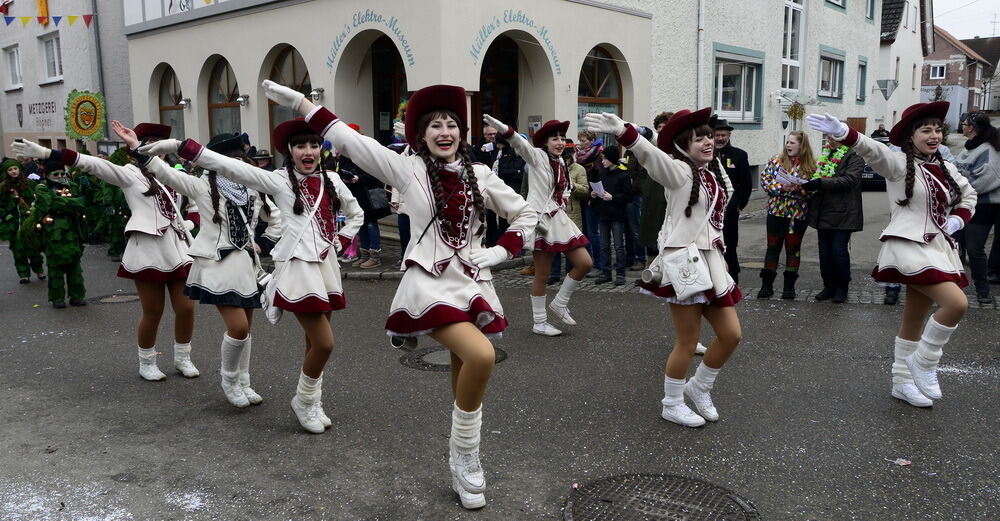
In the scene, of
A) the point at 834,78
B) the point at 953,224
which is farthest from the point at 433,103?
the point at 834,78

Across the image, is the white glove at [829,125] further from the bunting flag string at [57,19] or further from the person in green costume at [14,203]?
the bunting flag string at [57,19]

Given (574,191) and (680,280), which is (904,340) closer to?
(680,280)

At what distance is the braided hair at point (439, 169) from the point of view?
3693mm

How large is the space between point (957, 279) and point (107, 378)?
583 cm

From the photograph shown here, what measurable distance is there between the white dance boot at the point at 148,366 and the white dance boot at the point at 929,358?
5.13 m

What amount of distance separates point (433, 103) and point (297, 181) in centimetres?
125

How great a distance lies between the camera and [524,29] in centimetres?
1318

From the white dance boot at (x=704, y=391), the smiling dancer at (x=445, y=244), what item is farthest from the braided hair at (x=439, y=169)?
the white dance boot at (x=704, y=391)

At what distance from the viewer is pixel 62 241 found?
9.02m

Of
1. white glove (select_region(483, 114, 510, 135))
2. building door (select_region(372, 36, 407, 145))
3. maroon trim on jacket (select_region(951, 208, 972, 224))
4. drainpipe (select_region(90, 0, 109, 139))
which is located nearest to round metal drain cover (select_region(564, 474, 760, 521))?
maroon trim on jacket (select_region(951, 208, 972, 224))

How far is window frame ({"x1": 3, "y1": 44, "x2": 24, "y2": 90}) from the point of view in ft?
84.2

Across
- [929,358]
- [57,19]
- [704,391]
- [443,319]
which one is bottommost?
[704,391]

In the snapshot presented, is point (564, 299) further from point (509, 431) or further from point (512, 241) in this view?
point (512, 241)

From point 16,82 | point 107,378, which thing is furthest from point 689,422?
point 16,82
